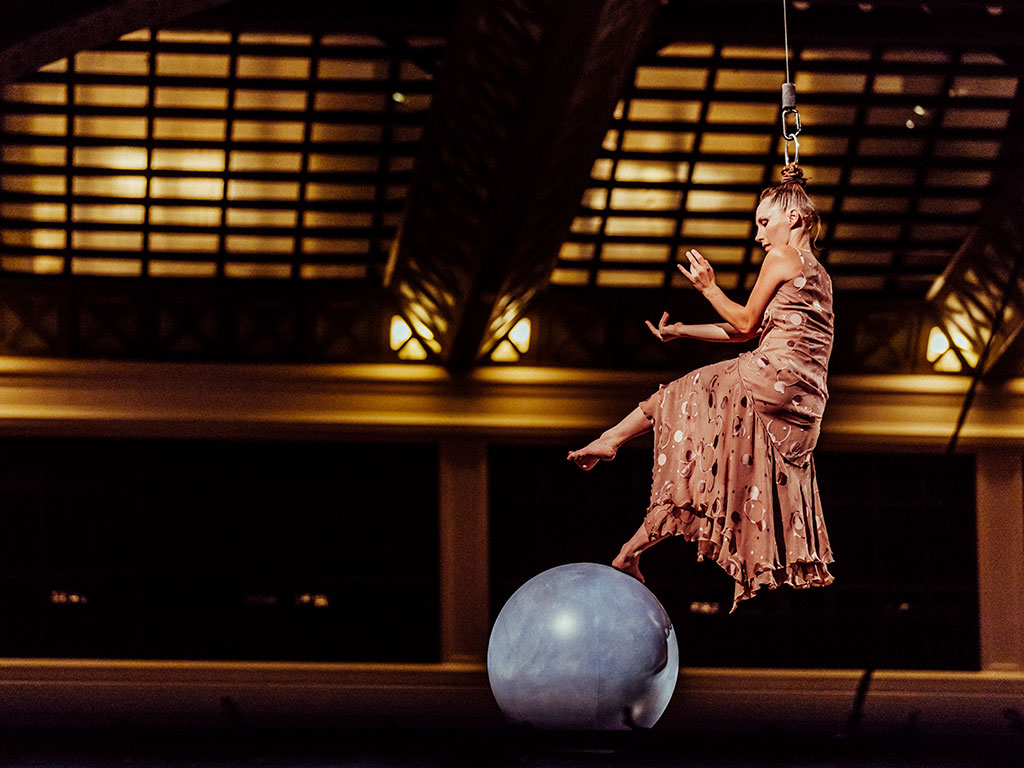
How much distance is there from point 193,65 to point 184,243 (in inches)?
96.8

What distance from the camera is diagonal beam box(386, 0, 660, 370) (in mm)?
11023

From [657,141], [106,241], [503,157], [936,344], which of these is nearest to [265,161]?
[106,241]

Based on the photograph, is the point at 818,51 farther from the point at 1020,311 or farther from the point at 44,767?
the point at 44,767

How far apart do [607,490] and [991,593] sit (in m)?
5.11

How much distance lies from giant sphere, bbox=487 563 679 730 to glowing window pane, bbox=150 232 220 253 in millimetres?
11188

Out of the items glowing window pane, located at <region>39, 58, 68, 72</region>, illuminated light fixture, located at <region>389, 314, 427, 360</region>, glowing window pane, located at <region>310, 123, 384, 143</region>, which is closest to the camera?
glowing window pane, located at <region>39, 58, 68, 72</region>

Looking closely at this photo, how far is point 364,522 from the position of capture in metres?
16.3

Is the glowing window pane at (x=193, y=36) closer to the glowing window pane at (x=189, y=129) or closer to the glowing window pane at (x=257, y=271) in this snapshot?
the glowing window pane at (x=189, y=129)

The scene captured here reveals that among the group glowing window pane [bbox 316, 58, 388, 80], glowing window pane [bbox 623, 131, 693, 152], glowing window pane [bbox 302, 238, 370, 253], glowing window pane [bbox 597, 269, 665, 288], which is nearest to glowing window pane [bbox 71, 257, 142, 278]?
glowing window pane [bbox 302, 238, 370, 253]

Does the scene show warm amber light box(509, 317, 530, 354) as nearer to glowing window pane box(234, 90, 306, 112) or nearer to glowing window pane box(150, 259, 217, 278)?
glowing window pane box(150, 259, 217, 278)

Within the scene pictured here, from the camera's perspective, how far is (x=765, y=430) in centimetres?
490

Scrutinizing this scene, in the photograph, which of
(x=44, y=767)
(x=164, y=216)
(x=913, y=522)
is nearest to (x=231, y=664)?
(x=164, y=216)

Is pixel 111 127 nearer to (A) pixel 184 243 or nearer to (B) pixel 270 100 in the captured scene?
(A) pixel 184 243

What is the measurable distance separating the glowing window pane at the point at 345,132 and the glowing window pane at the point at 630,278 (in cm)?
337
